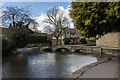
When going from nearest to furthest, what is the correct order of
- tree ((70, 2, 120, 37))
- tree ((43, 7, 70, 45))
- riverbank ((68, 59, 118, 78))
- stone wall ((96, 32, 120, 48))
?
riverbank ((68, 59, 118, 78)) < tree ((70, 2, 120, 37)) < stone wall ((96, 32, 120, 48)) < tree ((43, 7, 70, 45))

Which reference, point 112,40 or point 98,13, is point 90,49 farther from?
point 98,13

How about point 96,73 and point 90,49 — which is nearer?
point 96,73

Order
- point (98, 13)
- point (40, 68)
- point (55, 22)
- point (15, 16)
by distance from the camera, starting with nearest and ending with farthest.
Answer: point (98, 13) < point (40, 68) < point (15, 16) < point (55, 22)

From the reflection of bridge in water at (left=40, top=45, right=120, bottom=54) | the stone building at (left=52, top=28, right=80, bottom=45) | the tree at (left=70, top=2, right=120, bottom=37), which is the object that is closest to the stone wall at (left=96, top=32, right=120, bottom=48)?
the reflection of bridge in water at (left=40, top=45, right=120, bottom=54)

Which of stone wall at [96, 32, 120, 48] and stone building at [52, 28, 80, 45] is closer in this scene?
stone wall at [96, 32, 120, 48]

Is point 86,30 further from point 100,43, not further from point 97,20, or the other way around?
point 100,43

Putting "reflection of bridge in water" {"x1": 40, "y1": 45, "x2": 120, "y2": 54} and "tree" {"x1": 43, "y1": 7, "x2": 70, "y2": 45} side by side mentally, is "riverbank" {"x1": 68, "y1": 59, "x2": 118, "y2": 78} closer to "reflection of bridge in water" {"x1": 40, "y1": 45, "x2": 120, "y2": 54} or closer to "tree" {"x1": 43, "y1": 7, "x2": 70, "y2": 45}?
"reflection of bridge in water" {"x1": 40, "y1": 45, "x2": 120, "y2": 54}

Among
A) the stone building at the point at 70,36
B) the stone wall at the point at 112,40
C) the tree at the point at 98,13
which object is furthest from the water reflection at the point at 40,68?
the stone building at the point at 70,36

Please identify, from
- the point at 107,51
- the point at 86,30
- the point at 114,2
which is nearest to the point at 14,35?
the point at 86,30

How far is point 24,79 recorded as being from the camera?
17.9ft

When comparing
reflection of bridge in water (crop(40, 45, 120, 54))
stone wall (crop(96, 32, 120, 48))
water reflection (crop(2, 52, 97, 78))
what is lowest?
water reflection (crop(2, 52, 97, 78))

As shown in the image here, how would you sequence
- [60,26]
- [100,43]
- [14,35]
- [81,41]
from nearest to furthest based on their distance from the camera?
1. [14,35]
2. [100,43]
3. [60,26]
4. [81,41]

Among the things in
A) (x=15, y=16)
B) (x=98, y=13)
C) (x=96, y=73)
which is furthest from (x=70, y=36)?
(x=96, y=73)

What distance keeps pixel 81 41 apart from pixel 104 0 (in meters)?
27.6
